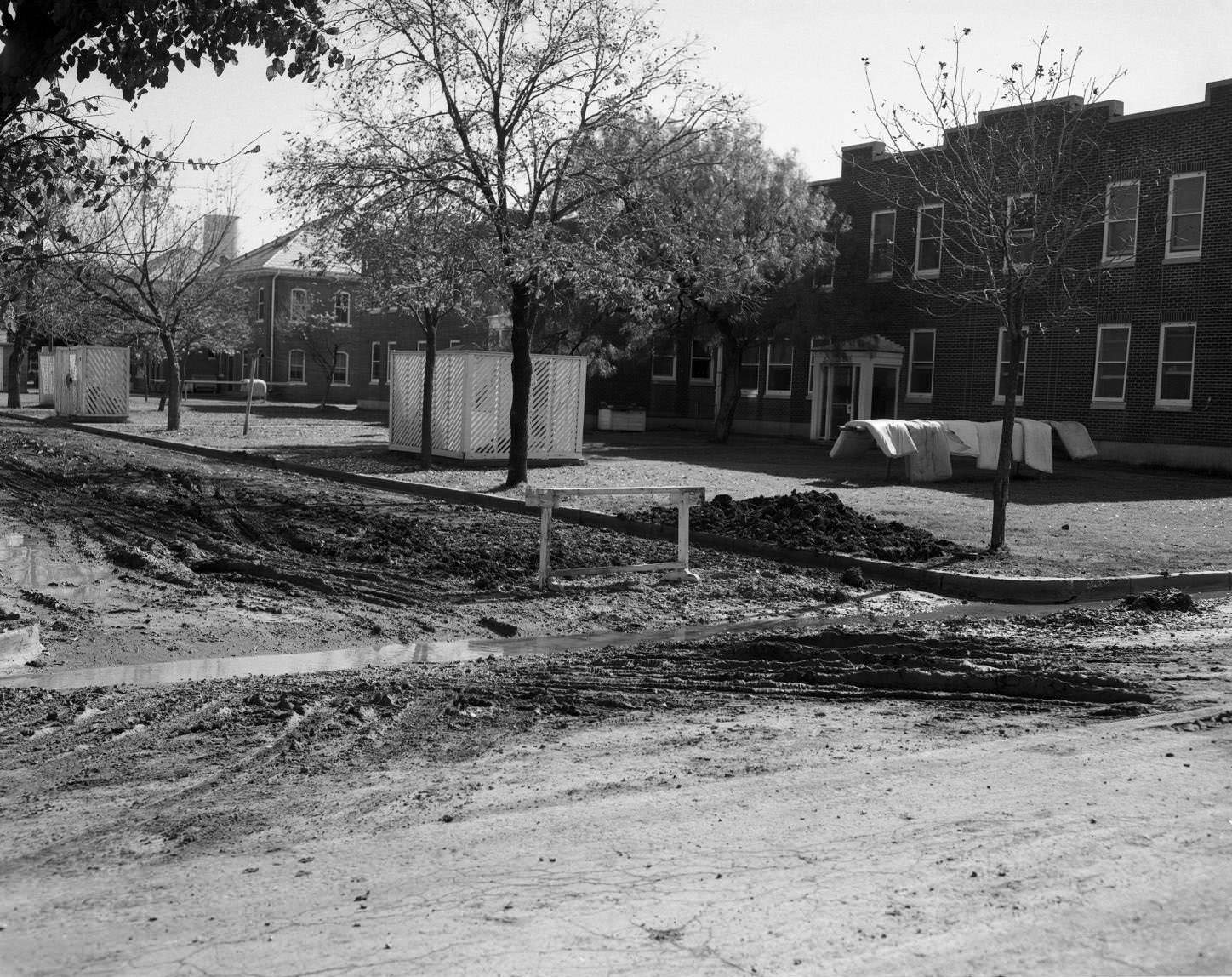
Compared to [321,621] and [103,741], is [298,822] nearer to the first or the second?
[103,741]

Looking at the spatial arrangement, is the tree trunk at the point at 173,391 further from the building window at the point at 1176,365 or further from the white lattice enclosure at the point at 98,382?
the building window at the point at 1176,365

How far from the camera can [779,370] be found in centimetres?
3966

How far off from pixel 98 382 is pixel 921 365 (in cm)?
2464

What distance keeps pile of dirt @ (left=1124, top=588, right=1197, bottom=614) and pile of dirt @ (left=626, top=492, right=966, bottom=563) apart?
2357 mm

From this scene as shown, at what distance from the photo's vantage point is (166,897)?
4.02 m

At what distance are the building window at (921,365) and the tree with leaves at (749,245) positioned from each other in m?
3.49

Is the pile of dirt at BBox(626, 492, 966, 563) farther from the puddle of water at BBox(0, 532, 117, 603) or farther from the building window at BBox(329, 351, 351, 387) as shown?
the building window at BBox(329, 351, 351, 387)

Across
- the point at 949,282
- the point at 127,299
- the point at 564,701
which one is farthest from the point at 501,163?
the point at 127,299

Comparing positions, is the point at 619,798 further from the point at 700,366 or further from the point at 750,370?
the point at 700,366

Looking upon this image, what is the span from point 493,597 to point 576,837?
614 cm

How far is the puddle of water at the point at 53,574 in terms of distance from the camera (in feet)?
33.2

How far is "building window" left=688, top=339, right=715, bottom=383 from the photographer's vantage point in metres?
43.5

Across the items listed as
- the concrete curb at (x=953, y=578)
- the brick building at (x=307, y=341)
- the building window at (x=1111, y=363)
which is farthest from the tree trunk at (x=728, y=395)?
A: the concrete curb at (x=953, y=578)

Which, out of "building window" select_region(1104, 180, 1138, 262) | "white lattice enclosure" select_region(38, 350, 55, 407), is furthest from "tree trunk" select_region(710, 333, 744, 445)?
"white lattice enclosure" select_region(38, 350, 55, 407)
